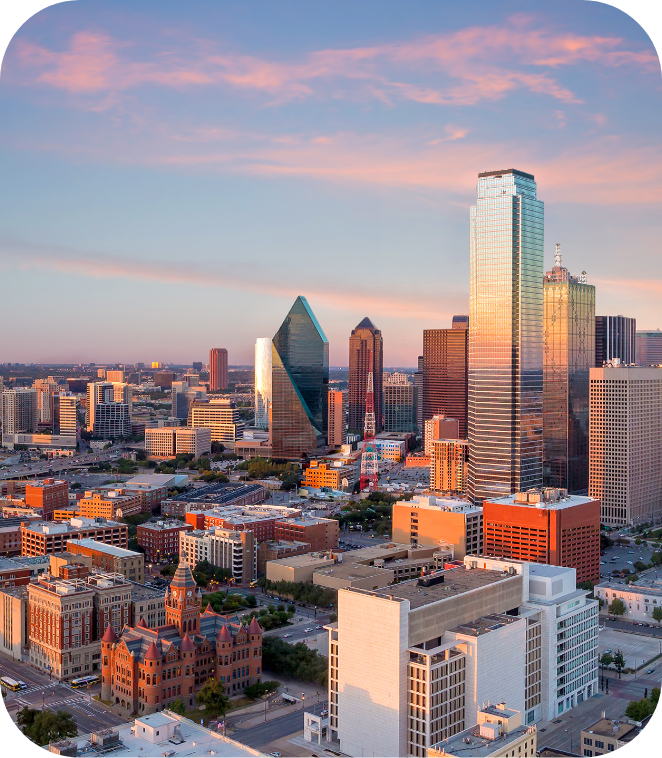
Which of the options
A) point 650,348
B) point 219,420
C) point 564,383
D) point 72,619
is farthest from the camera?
point 219,420

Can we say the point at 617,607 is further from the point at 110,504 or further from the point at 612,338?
the point at 612,338

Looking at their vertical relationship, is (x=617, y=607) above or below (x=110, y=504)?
below

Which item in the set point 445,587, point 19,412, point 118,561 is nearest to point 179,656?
point 445,587

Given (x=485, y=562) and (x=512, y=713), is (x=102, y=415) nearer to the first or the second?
(x=485, y=562)

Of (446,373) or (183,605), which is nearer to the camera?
(183,605)

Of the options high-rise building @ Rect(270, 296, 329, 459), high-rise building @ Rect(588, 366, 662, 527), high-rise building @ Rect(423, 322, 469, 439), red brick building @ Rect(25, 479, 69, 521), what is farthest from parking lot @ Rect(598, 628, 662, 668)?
high-rise building @ Rect(423, 322, 469, 439)

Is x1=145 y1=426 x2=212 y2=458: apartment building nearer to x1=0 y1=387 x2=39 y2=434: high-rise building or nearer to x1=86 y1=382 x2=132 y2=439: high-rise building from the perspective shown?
x1=86 y1=382 x2=132 y2=439: high-rise building

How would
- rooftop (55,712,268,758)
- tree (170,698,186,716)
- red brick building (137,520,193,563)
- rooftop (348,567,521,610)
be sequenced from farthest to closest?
red brick building (137,520,193,563) → tree (170,698,186,716) → rooftop (348,567,521,610) → rooftop (55,712,268,758)
